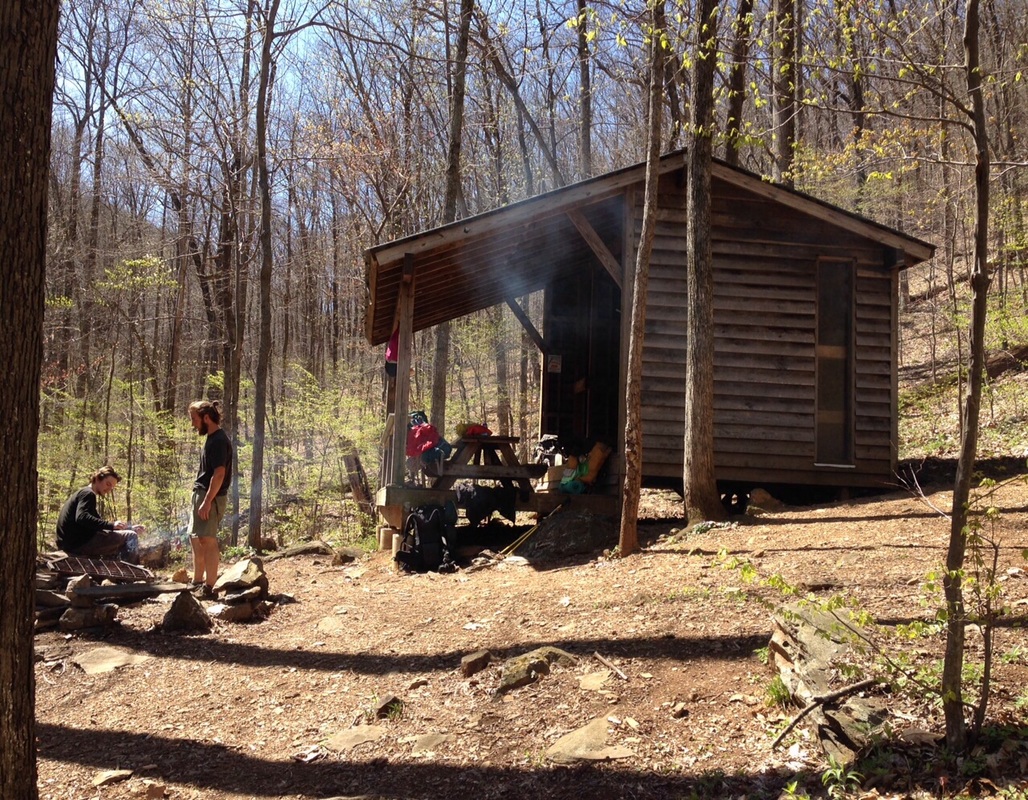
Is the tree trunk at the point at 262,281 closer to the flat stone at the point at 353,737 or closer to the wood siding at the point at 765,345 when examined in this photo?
the wood siding at the point at 765,345

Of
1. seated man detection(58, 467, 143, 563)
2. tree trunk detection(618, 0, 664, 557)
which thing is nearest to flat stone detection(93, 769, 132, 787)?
seated man detection(58, 467, 143, 563)

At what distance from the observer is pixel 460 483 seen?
11250 mm

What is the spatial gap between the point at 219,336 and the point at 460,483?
1656 centimetres

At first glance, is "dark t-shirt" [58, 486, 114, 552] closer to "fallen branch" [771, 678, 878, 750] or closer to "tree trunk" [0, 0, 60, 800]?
"tree trunk" [0, 0, 60, 800]

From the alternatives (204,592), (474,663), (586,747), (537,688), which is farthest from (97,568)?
(586,747)

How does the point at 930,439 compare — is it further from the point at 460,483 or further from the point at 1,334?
the point at 1,334

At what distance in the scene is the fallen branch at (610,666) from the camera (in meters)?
5.17

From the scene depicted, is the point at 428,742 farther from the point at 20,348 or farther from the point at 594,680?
the point at 20,348

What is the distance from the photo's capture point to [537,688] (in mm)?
5301

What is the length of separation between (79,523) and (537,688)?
5.95m

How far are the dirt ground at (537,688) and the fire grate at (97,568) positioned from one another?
378 millimetres

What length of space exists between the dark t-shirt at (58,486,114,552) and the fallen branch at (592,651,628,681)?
6027 millimetres

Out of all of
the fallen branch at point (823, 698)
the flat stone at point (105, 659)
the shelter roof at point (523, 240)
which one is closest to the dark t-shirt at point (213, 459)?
the flat stone at point (105, 659)

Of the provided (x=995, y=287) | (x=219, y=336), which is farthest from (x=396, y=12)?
(x=995, y=287)
